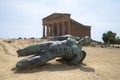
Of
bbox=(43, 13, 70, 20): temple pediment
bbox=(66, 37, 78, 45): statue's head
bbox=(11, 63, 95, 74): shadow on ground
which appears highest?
bbox=(43, 13, 70, 20): temple pediment

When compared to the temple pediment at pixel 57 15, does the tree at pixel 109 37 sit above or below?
below

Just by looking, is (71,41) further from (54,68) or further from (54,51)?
(54,68)

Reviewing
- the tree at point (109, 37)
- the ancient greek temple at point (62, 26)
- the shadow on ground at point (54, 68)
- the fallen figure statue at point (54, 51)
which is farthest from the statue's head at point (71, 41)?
the tree at point (109, 37)

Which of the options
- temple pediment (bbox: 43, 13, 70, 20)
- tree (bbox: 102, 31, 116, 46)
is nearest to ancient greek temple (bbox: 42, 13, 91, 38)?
temple pediment (bbox: 43, 13, 70, 20)

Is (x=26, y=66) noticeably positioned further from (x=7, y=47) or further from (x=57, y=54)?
(x=7, y=47)

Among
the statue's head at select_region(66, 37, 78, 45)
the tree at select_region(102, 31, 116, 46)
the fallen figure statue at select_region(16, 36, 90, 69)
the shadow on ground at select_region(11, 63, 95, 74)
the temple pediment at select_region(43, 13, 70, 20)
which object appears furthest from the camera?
the tree at select_region(102, 31, 116, 46)

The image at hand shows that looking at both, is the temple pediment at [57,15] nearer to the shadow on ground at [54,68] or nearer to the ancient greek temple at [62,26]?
the ancient greek temple at [62,26]

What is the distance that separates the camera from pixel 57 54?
11.3 m

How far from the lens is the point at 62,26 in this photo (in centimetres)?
4362

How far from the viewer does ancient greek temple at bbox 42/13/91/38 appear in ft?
138

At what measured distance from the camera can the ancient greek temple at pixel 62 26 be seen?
42.1 meters

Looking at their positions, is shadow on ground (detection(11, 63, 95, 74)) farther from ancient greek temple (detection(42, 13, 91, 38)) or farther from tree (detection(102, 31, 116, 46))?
tree (detection(102, 31, 116, 46))

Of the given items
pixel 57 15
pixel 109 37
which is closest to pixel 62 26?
pixel 57 15

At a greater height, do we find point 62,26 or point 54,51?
point 62,26
